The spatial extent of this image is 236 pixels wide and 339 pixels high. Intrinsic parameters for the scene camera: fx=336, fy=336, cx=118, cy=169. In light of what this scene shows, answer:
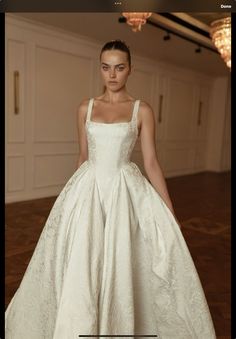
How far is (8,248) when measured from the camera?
3.33 meters

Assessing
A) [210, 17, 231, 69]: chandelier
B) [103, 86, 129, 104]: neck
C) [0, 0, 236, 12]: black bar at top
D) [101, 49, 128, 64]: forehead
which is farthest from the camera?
[210, 17, 231, 69]: chandelier

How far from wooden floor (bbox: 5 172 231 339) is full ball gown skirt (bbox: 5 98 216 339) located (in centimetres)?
78

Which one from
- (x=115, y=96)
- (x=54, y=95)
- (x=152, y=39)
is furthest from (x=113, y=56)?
(x=152, y=39)

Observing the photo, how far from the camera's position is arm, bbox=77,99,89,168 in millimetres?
1434

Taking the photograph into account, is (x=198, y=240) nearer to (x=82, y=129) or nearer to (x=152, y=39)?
(x=152, y=39)

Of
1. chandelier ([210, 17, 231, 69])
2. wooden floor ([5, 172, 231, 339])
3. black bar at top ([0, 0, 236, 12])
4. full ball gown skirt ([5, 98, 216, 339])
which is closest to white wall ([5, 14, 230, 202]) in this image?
wooden floor ([5, 172, 231, 339])

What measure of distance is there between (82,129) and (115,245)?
0.52 metres

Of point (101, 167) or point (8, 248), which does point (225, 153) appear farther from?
point (101, 167)

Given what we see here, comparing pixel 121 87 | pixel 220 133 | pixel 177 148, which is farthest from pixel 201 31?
pixel 121 87

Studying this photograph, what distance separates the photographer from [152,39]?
385 centimetres

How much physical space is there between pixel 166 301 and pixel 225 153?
9073 millimetres

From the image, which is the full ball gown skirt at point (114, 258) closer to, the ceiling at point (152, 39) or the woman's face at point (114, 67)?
the woman's face at point (114, 67)

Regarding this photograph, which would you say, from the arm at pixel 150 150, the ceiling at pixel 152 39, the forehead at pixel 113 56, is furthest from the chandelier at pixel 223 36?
the forehead at pixel 113 56

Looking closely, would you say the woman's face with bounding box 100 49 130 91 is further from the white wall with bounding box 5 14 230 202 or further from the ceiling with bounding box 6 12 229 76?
the ceiling with bounding box 6 12 229 76
